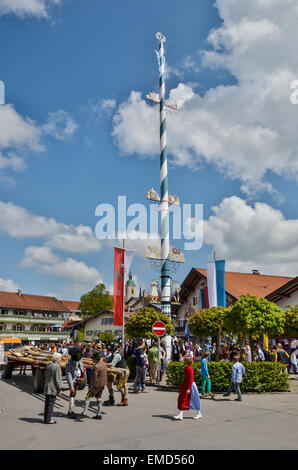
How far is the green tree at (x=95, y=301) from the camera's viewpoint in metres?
74.7

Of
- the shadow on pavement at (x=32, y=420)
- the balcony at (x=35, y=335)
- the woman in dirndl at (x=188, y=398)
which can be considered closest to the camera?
the shadow on pavement at (x=32, y=420)

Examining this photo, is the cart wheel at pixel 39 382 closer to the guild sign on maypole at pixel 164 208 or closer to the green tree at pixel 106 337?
the guild sign on maypole at pixel 164 208

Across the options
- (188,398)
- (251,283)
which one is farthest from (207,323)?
(251,283)

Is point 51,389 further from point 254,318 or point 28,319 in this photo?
point 28,319

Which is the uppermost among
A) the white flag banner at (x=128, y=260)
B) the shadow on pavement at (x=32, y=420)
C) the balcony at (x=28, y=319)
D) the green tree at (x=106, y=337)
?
the white flag banner at (x=128, y=260)

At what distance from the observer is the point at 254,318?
17.2 metres

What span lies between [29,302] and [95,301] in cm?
1199

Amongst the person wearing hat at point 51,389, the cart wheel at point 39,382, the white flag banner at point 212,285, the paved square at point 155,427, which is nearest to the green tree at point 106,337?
the white flag banner at point 212,285

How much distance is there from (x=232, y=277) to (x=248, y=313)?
27589mm

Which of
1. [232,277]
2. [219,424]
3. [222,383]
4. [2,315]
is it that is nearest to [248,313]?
[222,383]

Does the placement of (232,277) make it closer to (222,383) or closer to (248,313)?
(248,313)

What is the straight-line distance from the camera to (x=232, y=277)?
146 ft

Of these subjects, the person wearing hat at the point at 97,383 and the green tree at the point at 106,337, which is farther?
the green tree at the point at 106,337

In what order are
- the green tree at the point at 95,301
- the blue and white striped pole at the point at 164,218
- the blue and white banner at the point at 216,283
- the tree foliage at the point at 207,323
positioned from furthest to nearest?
1. the green tree at the point at 95,301
2. the blue and white banner at the point at 216,283
3. the blue and white striped pole at the point at 164,218
4. the tree foliage at the point at 207,323
